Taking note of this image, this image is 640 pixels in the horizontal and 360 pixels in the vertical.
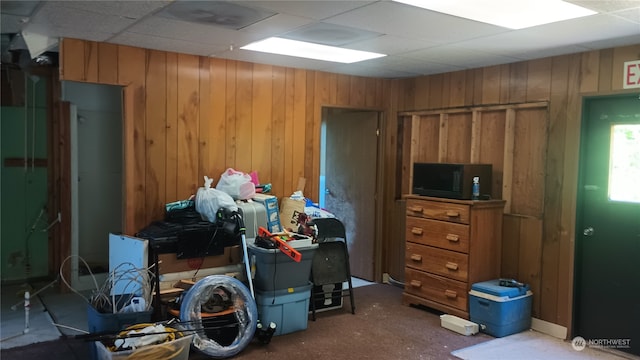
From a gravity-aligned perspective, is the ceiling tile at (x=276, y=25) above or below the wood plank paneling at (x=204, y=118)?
above

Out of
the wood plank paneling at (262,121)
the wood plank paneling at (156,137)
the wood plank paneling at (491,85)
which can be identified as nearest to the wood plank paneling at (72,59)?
the wood plank paneling at (156,137)

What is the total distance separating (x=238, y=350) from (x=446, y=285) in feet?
6.29

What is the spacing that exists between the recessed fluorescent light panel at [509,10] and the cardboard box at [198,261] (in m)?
2.38

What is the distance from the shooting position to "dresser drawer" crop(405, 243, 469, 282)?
420 centimetres

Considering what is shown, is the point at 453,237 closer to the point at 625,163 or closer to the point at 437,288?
the point at 437,288

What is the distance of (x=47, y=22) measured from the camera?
10.6ft

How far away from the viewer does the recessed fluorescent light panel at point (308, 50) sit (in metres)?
3.84

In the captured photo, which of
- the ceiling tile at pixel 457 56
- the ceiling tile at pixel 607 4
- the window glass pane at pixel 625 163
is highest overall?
the ceiling tile at pixel 457 56

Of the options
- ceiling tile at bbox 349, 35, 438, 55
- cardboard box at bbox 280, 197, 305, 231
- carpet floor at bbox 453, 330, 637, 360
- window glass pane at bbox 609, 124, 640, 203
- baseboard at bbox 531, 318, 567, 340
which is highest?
ceiling tile at bbox 349, 35, 438, 55

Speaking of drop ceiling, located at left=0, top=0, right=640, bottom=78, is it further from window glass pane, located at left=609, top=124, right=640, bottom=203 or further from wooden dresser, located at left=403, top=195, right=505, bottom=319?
wooden dresser, located at left=403, top=195, right=505, bottom=319

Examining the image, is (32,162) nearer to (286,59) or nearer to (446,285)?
(286,59)

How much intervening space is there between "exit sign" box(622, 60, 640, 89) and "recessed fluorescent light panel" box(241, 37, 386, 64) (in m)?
1.80

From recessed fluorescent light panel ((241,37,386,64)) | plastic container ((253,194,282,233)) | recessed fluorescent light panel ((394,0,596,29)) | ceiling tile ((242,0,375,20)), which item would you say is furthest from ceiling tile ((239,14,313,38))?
plastic container ((253,194,282,233))

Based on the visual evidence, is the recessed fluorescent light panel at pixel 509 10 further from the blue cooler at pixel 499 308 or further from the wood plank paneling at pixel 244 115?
the wood plank paneling at pixel 244 115
